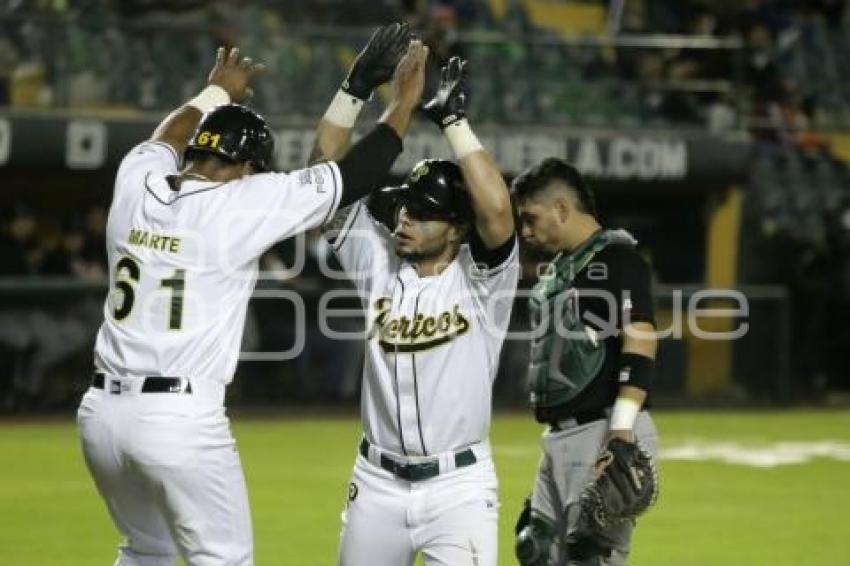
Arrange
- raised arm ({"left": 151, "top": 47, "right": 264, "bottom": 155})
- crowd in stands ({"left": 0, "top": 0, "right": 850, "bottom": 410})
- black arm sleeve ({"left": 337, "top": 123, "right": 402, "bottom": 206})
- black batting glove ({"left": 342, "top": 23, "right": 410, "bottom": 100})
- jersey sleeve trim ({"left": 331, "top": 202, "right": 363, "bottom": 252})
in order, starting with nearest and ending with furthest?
black arm sleeve ({"left": 337, "top": 123, "right": 402, "bottom": 206}), black batting glove ({"left": 342, "top": 23, "right": 410, "bottom": 100}), jersey sleeve trim ({"left": 331, "top": 202, "right": 363, "bottom": 252}), raised arm ({"left": 151, "top": 47, "right": 264, "bottom": 155}), crowd in stands ({"left": 0, "top": 0, "right": 850, "bottom": 410})

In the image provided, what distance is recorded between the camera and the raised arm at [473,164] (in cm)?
528

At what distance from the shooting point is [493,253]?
5359 millimetres

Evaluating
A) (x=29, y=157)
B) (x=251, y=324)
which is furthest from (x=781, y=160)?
(x=29, y=157)

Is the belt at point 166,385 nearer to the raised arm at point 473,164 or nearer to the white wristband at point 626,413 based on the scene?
the raised arm at point 473,164

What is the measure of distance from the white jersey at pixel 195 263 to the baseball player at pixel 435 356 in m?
0.32

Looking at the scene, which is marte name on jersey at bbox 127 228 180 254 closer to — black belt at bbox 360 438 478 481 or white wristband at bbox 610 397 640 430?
black belt at bbox 360 438 478 481

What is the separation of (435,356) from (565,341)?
74 cm

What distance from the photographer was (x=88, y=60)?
51.5 ft

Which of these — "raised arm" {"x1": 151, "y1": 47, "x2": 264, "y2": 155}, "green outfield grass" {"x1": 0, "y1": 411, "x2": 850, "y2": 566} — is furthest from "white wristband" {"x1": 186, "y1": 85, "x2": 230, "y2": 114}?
"green outfield grass" {"x1": 0, "y1": 411, "x2": 850, "y2": 566}

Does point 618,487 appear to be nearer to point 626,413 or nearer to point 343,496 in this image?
point 626,413

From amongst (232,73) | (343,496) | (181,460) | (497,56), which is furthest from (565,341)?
(497,56)

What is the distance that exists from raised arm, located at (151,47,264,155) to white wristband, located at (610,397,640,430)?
183cm

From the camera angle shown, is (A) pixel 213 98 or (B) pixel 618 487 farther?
(A) pixel 213 98

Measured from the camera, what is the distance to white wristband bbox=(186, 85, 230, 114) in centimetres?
604
